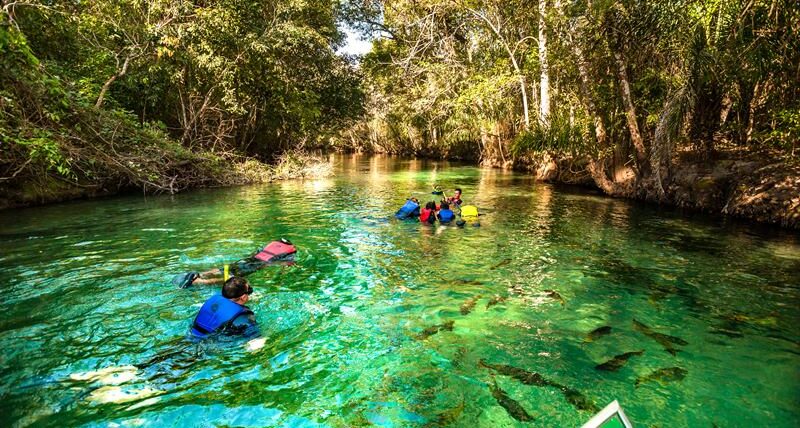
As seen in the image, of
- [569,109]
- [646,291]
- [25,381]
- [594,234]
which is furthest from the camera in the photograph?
[569,109]

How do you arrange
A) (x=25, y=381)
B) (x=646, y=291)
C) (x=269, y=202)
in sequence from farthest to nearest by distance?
(x=269, y=202)
(x=646, y=291)
(x=25, y=381)

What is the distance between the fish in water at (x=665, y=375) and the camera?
523cm

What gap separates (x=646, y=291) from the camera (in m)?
8.12

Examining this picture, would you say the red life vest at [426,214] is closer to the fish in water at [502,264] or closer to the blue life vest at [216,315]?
the fish in water at [502,264]

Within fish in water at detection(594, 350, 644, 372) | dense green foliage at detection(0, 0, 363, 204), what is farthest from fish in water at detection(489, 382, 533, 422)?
dense green foliage at detection(0, 0, 363, 204)

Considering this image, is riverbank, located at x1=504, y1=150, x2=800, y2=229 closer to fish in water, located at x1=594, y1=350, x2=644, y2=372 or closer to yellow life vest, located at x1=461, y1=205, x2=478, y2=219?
yellow life vest, located at x1=461, y1=205, x2=478, y2=219

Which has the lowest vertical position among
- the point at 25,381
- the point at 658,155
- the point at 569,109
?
the point at 25,381

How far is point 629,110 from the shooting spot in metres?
17.0

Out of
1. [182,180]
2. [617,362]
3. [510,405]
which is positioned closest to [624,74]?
[617,362]

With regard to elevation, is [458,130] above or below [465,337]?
above

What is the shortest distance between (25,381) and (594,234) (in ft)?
40.5

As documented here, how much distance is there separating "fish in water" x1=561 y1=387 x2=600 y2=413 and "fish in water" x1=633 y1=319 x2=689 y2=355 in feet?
6.20

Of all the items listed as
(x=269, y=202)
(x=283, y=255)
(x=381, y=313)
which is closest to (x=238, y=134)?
(x=269, y=202)

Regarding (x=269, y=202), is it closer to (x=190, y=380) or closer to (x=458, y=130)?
(x=190, y=380)
